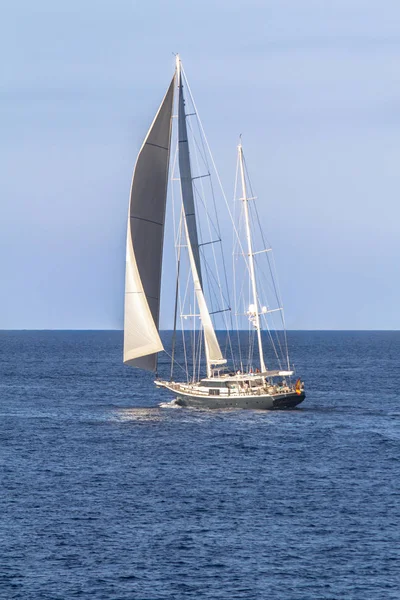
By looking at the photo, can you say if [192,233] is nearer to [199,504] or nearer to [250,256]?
[250,256]

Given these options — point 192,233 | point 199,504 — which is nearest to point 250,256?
point 192,233

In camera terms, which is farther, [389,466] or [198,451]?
[198,451]

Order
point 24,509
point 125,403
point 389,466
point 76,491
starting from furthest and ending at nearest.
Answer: point 125,403
point 389,466
point 76,491
point 24,509

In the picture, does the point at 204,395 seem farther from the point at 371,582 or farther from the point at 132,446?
the point at 371,582

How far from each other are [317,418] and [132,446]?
19.6 metres

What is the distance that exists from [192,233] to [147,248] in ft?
21.8

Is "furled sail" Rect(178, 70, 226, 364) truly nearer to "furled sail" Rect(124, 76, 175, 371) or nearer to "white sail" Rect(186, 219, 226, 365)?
"white sail" Rect(186, 219, 226, 365)

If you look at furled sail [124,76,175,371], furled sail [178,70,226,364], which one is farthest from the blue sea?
furled sail [178,70,226,364]

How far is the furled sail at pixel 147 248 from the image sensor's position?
9069cm

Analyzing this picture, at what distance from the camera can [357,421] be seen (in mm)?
90250

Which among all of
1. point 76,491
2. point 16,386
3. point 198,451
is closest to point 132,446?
point 198,451

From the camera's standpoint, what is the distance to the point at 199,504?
57.4 meters

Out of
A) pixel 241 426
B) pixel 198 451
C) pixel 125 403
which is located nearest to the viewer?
pixel 198 451

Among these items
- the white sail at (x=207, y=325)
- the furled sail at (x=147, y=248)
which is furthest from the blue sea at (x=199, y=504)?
the furled sail at (x=147, y=248)
